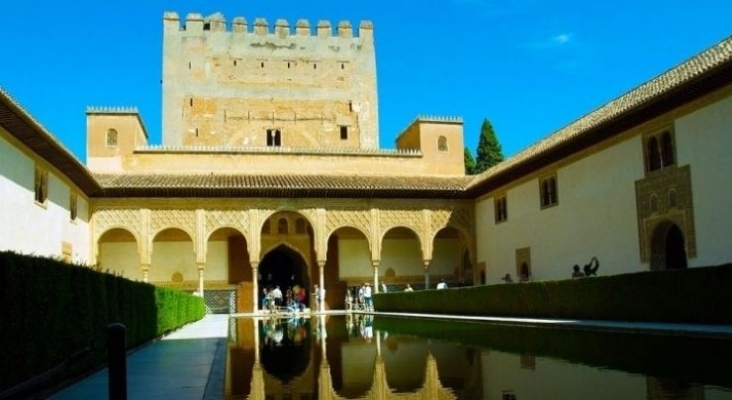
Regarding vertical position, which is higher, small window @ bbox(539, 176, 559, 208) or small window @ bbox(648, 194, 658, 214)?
small window @ bbox(539, 176, 559, 208)

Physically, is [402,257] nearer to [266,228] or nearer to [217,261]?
[266,228]

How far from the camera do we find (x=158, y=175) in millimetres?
28266

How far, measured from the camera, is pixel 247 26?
3944 centimetres

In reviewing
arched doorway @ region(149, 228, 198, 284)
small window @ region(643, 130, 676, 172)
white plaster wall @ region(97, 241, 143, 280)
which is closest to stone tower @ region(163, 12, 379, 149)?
arched doorway @ region(149, 228, 198, 284)

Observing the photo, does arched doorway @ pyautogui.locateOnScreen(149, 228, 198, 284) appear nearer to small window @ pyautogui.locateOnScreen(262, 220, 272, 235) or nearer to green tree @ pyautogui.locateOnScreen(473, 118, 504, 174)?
small window @ pyautogui.locateOnScreen(262, 220, 272, 235)

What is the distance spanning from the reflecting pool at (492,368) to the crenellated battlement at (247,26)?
29.5m

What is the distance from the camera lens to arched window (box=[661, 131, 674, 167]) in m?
16.6

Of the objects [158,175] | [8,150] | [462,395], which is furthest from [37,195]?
[462,395]

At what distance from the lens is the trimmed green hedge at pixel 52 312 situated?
632 centimetres

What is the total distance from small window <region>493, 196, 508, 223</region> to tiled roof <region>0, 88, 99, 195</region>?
13.6m

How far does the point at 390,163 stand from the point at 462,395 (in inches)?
1017

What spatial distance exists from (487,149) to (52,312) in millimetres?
39367

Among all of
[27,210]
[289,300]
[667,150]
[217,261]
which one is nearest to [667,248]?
[667,150]

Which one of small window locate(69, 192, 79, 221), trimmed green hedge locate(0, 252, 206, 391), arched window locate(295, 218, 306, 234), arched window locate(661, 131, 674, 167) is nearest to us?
trimmed green hedge locate(0, 252, 206, 391)
